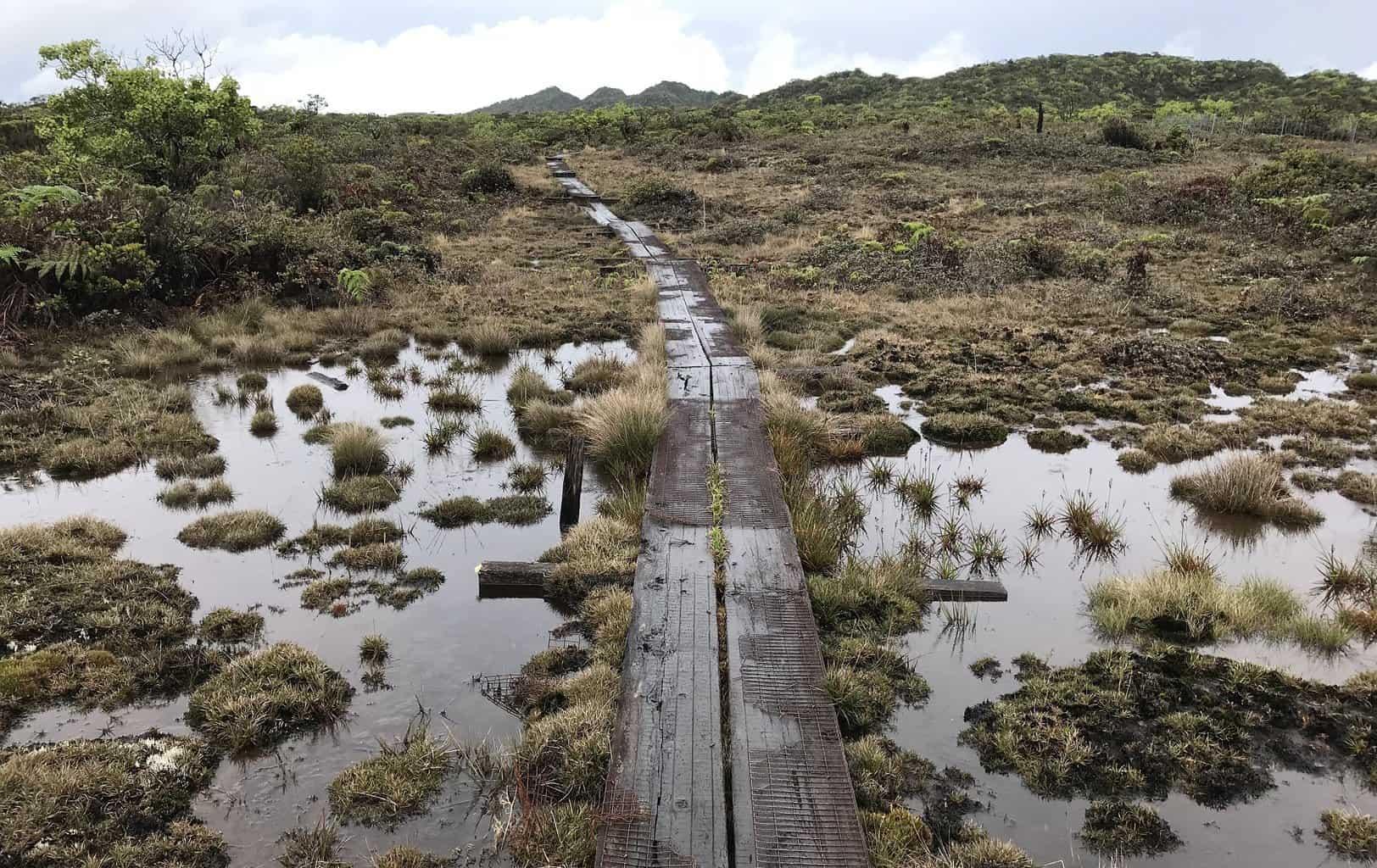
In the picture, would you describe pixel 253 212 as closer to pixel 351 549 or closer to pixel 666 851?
pixel 351 549

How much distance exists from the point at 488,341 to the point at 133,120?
12642mm

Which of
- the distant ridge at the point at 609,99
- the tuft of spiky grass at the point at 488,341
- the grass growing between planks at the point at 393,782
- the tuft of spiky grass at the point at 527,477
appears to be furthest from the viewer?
the distant ridge at the point at 609,99

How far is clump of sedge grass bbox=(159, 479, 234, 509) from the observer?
7273mm

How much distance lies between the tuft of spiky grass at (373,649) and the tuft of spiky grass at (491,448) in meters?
3.37

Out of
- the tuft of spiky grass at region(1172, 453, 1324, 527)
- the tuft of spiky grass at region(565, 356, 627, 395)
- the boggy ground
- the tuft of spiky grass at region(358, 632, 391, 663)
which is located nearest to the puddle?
the boggy ground

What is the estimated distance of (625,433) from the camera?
8.04 metres

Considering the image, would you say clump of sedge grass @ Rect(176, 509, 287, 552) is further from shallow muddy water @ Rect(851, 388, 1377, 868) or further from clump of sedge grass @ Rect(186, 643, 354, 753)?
shallow muddy water @ Rect(851, 388, 1377, 868)

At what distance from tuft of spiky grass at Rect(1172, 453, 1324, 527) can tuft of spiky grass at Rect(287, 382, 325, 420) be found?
9310 mm

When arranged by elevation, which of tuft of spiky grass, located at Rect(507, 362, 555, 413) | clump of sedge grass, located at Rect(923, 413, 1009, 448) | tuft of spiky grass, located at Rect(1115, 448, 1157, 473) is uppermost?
tuft of spiky grass, located at Rect(507, 362, 555, 413)

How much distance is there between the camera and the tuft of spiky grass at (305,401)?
9.68 meters

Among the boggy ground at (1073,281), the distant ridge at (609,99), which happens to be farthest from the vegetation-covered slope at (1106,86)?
the distant ridge at (609,99)

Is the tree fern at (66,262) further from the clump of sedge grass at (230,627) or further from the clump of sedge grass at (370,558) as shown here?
the clump of sedge grass at (230,627)

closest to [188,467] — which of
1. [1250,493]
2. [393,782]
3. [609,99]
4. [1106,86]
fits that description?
[393,782]

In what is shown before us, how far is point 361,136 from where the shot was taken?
3300cm
